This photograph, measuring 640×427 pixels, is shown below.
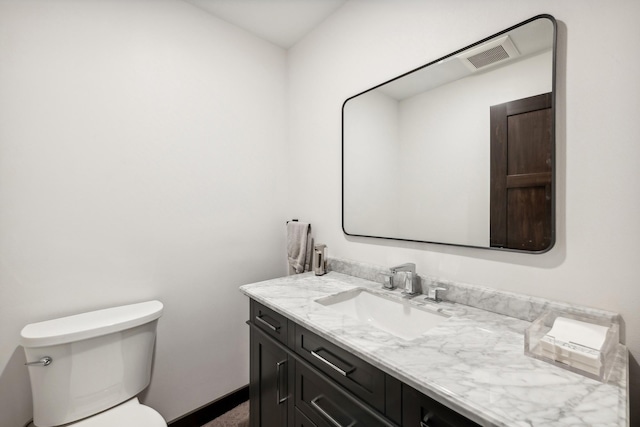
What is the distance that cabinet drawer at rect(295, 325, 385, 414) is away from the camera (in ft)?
2.71

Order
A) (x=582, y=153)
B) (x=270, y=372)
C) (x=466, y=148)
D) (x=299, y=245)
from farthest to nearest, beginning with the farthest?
(x=299, y=245) → (x=270, y=372) → (x=466, y=148) → (x=582, y=153)

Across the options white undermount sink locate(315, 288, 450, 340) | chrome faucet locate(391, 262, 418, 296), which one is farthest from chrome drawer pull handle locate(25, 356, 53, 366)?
chrome faucet locate(391, 262, 418, 296)

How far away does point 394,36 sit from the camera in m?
1.41

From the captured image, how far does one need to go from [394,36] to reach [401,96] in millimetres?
301

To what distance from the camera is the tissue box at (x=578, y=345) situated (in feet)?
2.28

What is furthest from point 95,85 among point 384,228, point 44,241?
point 384,228

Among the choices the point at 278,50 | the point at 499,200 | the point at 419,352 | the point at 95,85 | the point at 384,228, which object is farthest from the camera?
the point at 278,50

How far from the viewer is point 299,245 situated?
1866 mm

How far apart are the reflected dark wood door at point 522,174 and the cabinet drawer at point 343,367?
0.68m

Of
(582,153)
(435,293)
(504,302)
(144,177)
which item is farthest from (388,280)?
(144,177)

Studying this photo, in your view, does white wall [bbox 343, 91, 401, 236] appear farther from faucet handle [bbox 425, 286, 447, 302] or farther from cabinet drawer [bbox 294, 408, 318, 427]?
cabinet drawer [bbox 294, 408, 318, 427]

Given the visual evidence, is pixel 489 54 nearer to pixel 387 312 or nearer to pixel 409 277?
pixel 409 277

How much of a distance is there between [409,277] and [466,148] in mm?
598

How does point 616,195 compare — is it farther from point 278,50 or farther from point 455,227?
point 278,50
